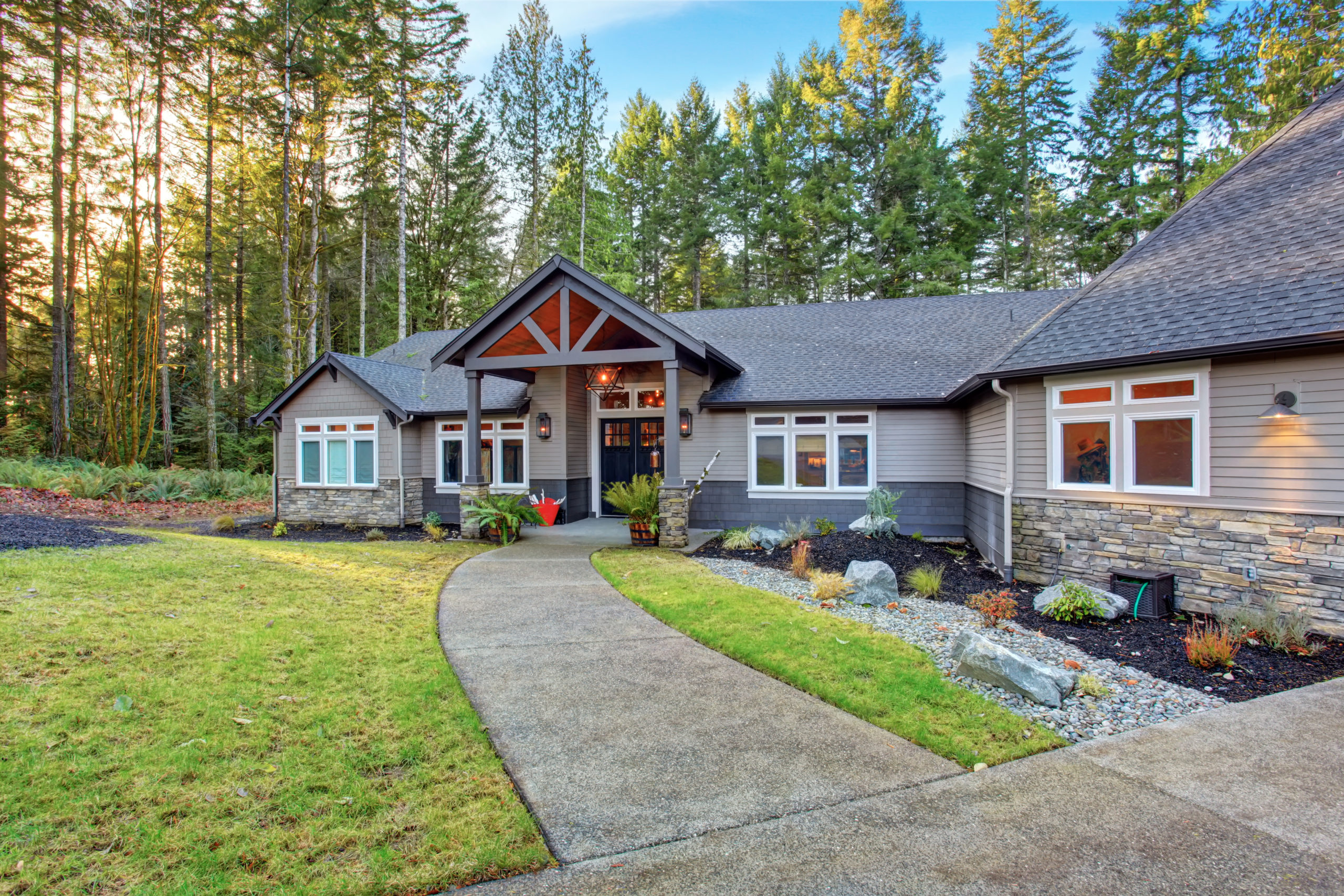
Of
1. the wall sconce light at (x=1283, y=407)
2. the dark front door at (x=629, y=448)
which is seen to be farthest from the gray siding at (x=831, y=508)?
the wall sconce light at (x=1283, y=407)

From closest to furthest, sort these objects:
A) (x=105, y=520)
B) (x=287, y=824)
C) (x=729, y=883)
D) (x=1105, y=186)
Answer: (x=729, y=883) → (x=287, y=824) → (x=105, y=520) → (x=1105, y=186)

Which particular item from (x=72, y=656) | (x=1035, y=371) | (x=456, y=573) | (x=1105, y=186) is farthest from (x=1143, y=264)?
(x=1105, y=186)

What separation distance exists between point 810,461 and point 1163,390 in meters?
Result: 5.29

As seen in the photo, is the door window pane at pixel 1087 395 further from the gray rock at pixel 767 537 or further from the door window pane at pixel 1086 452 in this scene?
the gray rock at pixel 767 537

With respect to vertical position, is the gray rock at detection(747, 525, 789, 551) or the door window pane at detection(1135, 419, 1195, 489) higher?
the door window pane at detection(1135, 419, 1195, 489)

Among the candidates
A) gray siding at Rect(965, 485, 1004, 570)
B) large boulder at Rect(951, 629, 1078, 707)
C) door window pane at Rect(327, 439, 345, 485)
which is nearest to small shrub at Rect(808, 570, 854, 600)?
large boulder at Rect(951, 629, 1078, 707)

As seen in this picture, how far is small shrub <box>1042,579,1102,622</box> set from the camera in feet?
18.3

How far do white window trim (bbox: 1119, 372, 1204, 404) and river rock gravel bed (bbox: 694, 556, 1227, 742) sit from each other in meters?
2.95

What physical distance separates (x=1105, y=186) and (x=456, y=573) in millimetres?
22197

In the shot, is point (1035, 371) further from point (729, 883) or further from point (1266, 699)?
point (729, 883)

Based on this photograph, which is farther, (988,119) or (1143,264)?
(988,119)

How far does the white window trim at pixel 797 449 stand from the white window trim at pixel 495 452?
4.44m

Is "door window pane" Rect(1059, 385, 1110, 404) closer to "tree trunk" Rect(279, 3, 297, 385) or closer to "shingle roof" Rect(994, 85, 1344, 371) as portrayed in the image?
"shingle roof" Rect(994, 85, 1344, 371)

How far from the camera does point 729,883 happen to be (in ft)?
6.89
